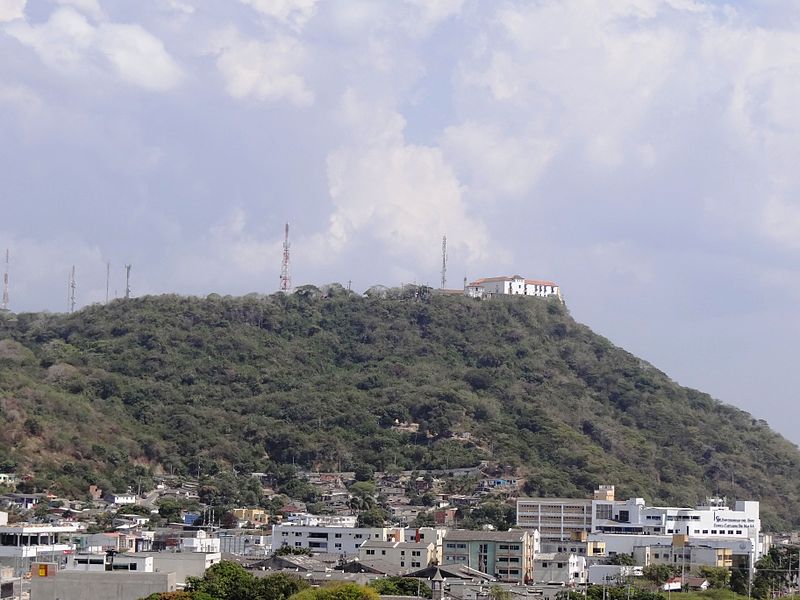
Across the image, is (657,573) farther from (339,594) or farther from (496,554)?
(339,594)

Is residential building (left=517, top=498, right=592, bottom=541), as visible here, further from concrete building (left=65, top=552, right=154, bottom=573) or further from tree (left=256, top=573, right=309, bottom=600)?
tree (left=256, top=573, right=309, bottom=600)

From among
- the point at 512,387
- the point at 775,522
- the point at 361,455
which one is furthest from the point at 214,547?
the point at 512,387

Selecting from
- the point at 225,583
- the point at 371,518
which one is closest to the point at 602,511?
the point at 371,518

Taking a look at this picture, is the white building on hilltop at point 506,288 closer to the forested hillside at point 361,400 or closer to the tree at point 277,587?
the forested hillside at point 361,400

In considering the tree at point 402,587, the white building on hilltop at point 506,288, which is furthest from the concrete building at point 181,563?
the white building on hilltop at point 506,288

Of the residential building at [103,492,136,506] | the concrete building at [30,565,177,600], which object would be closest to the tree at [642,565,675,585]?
the concrete building at [30,565,177,600]

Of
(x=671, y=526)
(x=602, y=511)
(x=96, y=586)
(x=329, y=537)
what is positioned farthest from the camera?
(x=602, y=511)
